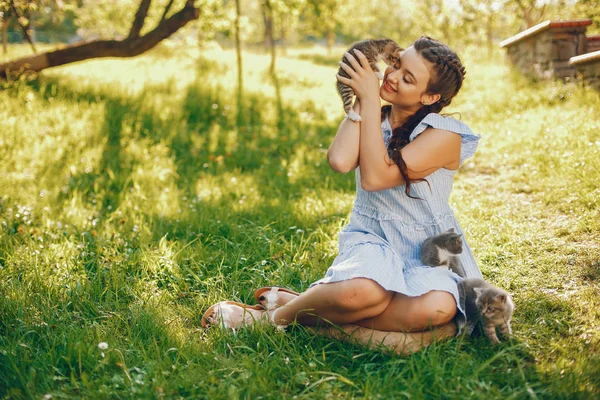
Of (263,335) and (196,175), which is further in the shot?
(196,175)

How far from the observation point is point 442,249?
245 centimetres

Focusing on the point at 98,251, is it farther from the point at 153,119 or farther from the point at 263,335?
the point at 153,119

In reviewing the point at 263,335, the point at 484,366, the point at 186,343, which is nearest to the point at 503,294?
the point at 484,366

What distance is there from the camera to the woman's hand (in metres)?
2.47

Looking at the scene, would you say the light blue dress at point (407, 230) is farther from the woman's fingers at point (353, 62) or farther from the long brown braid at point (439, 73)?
the woman's fingers at point (353, 62)

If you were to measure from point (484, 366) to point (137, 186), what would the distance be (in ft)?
11.9

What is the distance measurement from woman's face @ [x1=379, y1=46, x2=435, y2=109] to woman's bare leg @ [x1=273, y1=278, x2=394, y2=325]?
907 mm

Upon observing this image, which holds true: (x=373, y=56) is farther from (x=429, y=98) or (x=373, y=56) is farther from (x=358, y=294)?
(x=358, y=294)

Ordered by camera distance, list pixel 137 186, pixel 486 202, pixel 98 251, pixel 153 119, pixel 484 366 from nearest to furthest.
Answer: pixel 484 366 → pixel 98 251 → pixel 486 202 → pixel 137 186 → pixel 153 119

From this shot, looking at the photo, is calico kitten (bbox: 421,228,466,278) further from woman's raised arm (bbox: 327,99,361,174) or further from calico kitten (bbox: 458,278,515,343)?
woman's raised arm (bbox: 327,99,361,174)

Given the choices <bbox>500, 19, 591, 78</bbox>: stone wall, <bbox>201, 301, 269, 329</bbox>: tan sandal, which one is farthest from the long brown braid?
<bbox>500, 19, 591, 78</bbox>: stone wall

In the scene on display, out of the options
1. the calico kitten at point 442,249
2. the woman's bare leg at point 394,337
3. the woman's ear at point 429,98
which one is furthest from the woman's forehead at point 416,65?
the woman's bare leg at point 394,337

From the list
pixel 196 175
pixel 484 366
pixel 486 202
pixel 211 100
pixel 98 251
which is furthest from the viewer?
pixel 211 100

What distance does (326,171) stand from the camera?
18.2ft
